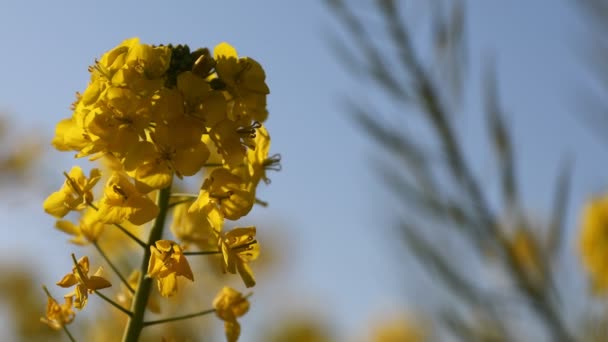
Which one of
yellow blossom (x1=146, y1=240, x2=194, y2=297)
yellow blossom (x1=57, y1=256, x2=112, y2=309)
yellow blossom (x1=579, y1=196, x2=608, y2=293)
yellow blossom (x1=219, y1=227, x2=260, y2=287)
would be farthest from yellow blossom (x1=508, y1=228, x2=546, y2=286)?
yellow blossom (x1=579, y1=196, x2=608, y2=293)

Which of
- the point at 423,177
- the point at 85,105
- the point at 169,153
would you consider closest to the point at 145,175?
the point at 169,153

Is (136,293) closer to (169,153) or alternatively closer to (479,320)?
(169,153)

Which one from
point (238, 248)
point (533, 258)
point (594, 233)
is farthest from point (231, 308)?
point (594, 233)

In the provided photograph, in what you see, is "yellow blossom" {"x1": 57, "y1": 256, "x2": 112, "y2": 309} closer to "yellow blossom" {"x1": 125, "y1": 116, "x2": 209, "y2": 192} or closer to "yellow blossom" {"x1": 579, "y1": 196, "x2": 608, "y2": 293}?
"yellow blossom" {"x1": 125, "y1": 116, "x2": 209, "y2": 192}

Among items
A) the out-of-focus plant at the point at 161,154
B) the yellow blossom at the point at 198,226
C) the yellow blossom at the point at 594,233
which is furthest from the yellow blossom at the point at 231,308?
the yellow blossom at the point at 594,233

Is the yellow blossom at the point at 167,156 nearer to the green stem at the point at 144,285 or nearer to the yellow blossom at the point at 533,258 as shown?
the green stem at the point at 144,285

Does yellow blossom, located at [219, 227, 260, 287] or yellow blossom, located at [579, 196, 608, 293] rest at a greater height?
yellow blossom, located at [579, 196, 608, 293]

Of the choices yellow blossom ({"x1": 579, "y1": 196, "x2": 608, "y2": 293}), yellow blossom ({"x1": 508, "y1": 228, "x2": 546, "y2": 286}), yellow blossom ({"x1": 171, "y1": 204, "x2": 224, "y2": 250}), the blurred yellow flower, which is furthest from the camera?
the blurred yellow flower
